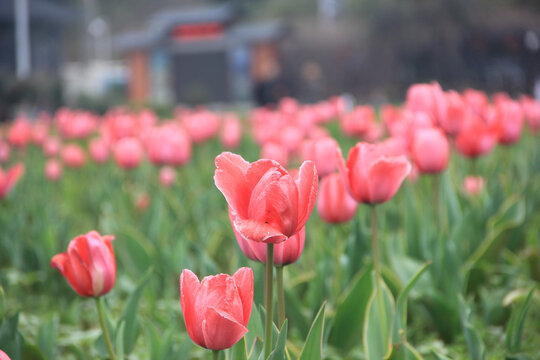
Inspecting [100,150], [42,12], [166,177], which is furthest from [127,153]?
[42,12]

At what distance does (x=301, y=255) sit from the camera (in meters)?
1.79

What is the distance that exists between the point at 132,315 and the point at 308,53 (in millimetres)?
16589

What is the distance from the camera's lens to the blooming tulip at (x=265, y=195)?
77 centimetres

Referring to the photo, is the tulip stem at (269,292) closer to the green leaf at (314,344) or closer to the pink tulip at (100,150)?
the green leaf at (314,344)

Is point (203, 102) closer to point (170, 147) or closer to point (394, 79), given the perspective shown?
point (394, 79)

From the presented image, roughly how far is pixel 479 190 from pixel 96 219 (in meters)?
1.97

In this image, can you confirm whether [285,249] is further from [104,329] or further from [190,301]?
[104,329]

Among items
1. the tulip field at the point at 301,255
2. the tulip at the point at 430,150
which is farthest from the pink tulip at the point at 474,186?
the tulip at the point at 430,150

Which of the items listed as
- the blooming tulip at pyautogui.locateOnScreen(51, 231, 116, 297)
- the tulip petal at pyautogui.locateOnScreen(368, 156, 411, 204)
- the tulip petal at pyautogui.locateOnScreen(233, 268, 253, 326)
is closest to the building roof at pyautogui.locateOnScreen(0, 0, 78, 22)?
the blooming tulip at pyautogui.locateOnScreen(51, 231, 116, 297)

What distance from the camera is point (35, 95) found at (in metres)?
10.1

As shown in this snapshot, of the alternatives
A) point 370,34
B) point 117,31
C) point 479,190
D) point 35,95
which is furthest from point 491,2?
point 117,31

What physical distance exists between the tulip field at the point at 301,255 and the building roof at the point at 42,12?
52.4 ft

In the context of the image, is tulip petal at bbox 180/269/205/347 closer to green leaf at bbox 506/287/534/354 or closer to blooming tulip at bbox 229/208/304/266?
blooming tulip at bbox 229/208/304/266

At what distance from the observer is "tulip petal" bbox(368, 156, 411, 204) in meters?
1.10
